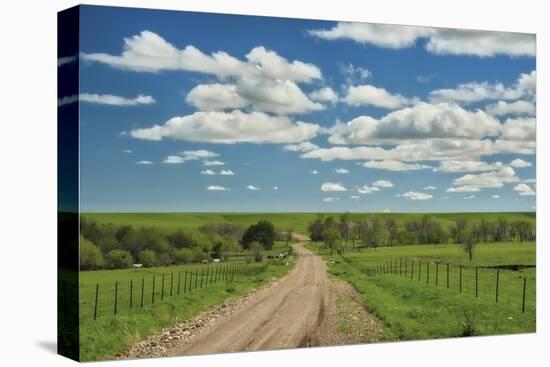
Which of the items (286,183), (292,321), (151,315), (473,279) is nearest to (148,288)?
(151,315)

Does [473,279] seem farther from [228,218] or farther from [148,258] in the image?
[148,258]

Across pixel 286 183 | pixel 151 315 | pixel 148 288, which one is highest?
pixel 286 183

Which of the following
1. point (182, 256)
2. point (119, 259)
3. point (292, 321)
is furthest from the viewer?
point (292, 321)

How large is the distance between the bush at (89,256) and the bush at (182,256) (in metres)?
2.05

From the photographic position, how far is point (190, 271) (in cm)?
2206

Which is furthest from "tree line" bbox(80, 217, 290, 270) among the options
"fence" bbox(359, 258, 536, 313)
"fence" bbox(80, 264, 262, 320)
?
"fence" bbox(359, 258, 536, 313)

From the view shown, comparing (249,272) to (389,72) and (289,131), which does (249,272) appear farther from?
(389,72)

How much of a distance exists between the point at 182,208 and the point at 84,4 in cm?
492

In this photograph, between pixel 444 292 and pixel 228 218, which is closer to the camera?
pixel 228 218

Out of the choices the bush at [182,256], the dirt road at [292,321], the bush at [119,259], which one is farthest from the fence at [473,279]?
the bush at [119,259]

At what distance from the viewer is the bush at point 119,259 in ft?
67.9

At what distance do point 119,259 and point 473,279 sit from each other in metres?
9.49

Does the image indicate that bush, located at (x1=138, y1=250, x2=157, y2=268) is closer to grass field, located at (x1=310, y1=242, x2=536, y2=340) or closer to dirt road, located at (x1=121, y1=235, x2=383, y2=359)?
dirt road, located at (x1=121, y1=235, x2=383, y2=359)

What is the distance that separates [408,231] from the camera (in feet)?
→ 80.0
